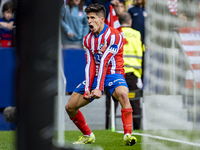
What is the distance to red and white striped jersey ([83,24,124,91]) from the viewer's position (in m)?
5.76

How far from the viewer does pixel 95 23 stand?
19.3ft

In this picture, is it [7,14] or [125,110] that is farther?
[7,14]

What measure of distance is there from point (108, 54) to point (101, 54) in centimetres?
13

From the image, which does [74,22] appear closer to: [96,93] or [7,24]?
[7,24]

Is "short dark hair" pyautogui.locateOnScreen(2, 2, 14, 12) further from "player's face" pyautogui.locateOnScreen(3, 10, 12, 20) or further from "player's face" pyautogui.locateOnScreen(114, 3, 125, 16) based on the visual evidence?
"player's face" pyautogui.locateOnScreen(114, 3, 125, 16)

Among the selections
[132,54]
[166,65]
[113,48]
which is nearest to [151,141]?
[166,65]

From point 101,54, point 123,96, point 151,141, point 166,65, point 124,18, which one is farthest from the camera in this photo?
point 124,18

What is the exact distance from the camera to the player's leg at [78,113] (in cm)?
582

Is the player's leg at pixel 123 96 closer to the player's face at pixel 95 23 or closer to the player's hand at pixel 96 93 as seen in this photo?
the player's hand at pixel 96 93

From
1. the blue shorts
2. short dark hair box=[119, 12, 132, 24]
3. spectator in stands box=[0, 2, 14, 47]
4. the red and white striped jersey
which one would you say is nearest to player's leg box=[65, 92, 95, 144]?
the blue shorts

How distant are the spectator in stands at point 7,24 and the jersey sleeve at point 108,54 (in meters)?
3.57

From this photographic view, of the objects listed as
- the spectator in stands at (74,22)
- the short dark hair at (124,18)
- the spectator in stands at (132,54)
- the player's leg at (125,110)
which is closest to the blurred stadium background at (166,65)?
the player's leg at (125,110)

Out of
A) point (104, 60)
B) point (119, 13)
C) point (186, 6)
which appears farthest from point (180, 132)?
point (119, 13)

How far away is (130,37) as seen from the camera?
28.7ft
